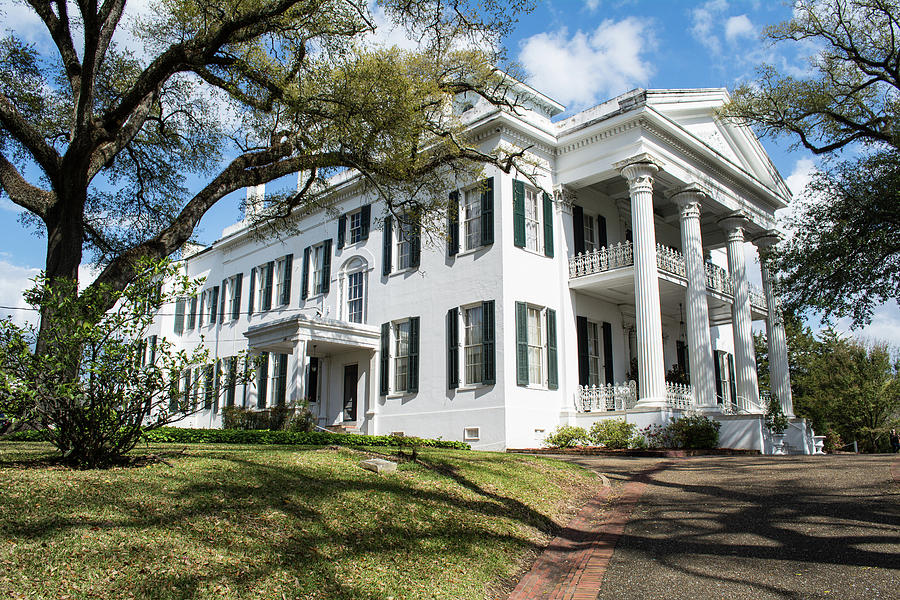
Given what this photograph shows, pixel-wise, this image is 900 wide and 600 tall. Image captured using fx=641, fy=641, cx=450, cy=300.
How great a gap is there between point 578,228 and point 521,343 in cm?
492

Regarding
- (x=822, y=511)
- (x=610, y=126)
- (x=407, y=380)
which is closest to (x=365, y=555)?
(x=822, y=511)

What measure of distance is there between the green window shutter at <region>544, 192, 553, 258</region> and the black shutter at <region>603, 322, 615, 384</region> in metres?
3.32

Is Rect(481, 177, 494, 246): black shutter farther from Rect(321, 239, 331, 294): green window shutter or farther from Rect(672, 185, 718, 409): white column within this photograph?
Rect(321, 239, 331, 294): green window shutter

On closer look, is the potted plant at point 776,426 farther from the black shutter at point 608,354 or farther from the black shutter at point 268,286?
the black shutter at point 268,286

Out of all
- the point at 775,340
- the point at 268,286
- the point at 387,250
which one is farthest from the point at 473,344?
the point at 268,286

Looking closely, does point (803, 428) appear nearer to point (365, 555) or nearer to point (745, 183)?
point (745, 183)

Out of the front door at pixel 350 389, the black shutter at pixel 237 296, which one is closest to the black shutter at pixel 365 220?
the front door at pixel 350 389

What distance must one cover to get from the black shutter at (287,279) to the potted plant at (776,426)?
58.6 feet

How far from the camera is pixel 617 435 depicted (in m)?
16.8

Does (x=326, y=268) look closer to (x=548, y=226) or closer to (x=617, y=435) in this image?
(x=548, y=226)

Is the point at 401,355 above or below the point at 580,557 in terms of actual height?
above

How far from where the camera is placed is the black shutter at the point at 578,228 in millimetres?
20203

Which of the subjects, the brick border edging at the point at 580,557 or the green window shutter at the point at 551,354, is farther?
the green window shutter at the point at 551,354

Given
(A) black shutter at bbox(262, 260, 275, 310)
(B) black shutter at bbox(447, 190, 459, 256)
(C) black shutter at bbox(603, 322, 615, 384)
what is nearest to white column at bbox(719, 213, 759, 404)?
(C) black shutter at bbox(603, 322, 615, 384)
